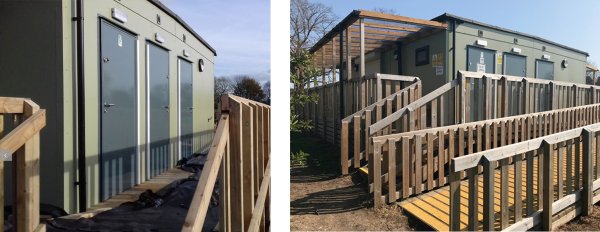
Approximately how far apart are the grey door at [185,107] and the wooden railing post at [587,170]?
149 inches

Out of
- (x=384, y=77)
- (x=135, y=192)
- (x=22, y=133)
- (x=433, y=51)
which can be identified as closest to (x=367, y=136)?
(x=384, y=77)

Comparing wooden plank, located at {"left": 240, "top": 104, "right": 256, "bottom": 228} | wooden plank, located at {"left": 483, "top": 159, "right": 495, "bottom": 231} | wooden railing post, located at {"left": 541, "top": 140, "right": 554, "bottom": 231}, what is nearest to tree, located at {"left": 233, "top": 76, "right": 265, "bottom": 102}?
wooden plank, located at {"left": 240, "top": 104, "right": 256, "bottom": 228}

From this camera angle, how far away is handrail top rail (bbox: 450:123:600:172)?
133cm

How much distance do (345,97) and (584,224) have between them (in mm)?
1528

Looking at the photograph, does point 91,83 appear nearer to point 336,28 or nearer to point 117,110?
point 117,110

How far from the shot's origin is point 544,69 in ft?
5.18

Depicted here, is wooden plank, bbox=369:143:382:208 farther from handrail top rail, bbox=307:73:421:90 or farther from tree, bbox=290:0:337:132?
tree, bbox=290:0:337:132

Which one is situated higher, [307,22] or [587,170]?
[307,22]

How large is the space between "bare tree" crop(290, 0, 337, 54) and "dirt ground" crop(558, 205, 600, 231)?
1710 mm

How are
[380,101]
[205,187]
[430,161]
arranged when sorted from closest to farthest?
[205,187] → [380,101] → [430,161]

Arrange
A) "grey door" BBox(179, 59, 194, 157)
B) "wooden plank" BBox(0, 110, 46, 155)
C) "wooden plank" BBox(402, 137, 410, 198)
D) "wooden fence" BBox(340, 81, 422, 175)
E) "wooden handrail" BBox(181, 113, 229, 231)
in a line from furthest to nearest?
"grey door" BBox(179, 59, 194, 157)
"wooden plank" BBox(402, 137, 410, 198)
"wooden fence" BBox(340, 81, 422, 175)
"wooden plank" BBox(0, 110, 46, 155)
"wooden handrail" BBox(181, 113, 229, 231)

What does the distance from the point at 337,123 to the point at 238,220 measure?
835 mm

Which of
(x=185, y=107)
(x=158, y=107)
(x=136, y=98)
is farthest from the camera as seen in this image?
(x=185, y=107)

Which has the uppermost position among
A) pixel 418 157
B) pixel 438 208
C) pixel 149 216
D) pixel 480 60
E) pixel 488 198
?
pixel 480 60
